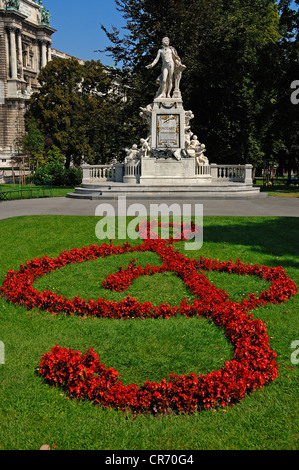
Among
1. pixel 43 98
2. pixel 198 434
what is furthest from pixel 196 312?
pixel 43 98

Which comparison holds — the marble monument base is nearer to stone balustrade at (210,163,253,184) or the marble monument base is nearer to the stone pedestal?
the stone pedestal

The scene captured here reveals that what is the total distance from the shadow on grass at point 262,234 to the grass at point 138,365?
0.44m

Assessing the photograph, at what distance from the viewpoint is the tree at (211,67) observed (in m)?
35.7

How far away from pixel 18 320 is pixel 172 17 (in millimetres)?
Answer: 35838

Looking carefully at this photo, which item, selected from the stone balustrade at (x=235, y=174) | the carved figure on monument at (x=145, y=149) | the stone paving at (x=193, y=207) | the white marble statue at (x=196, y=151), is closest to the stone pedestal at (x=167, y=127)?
the carved figure on monument at (x=145, y=149)

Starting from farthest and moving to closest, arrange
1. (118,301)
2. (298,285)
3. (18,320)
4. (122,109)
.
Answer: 1. (122,109)
2. (298,285)
3. (118,301)
4. (18,320)

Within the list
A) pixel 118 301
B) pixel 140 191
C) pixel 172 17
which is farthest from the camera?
pixel 172 17

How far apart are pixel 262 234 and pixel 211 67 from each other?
2723 centimetres

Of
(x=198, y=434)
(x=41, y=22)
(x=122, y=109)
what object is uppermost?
(x=41, y=22)

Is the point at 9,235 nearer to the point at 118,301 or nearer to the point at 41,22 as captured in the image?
the point at 118,301

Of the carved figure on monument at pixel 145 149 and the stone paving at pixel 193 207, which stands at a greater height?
the carved figure on monument at pixel 145 149

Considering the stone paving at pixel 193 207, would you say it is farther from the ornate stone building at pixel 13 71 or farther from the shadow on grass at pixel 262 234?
the ornate stone building at pixel 13 71

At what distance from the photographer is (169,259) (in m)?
8.91

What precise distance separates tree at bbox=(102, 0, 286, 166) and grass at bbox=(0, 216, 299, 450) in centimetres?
2934
